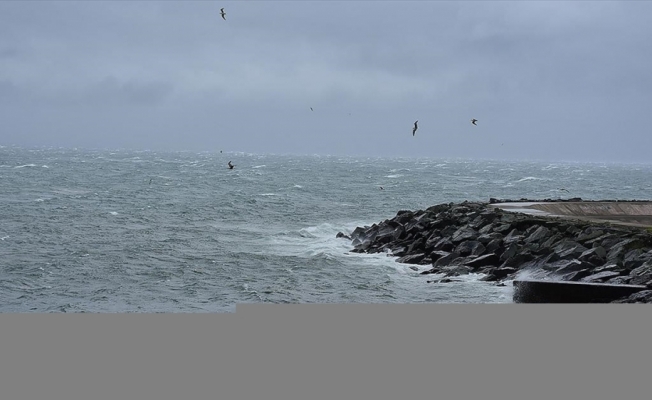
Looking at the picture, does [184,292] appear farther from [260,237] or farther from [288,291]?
[260,237]

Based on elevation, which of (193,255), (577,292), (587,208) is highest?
(587,208)

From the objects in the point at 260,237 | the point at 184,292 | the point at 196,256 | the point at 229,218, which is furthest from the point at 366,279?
the point at 229,218

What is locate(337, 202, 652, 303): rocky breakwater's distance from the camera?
21.1 meters

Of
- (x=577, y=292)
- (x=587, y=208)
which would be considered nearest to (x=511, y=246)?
(x=577, y=292)

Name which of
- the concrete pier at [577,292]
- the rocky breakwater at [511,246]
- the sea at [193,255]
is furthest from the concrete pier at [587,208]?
the concrete pier at [577,292]

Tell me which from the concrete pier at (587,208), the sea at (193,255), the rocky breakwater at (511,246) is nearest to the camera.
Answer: the rocky breakwater at (511,246)

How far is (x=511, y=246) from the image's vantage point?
2548 cm

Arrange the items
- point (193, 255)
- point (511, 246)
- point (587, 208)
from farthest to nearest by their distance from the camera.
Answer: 1. point (587, 208)
2. point (193, 255)
3. point (511, 246)

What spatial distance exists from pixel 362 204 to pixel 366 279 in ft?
103

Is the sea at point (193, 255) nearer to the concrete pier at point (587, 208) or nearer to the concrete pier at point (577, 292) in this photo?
the concrete pier at point (577, 292)

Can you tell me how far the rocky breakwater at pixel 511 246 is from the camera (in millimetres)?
21109

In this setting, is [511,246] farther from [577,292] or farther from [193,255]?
[193,255]

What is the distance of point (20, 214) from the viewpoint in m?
43.3

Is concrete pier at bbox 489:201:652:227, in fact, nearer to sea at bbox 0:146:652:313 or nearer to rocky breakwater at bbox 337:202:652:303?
rocky breakwater at bbox 337:202:652:303
